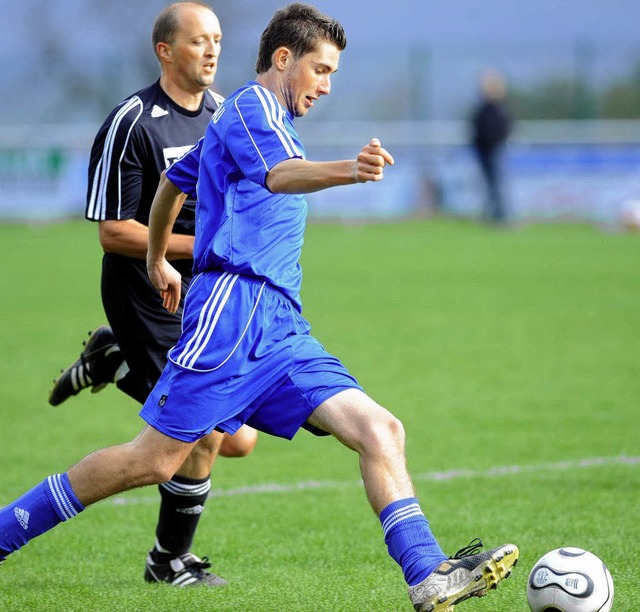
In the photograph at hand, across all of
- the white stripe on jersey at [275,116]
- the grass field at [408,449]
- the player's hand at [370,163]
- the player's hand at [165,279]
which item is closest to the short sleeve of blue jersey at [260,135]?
the white stripe on jersey at [275,116]

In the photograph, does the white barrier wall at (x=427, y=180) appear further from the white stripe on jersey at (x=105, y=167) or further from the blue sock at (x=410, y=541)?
the blue sock at (x=410, y=541)

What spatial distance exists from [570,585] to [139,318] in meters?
2.10

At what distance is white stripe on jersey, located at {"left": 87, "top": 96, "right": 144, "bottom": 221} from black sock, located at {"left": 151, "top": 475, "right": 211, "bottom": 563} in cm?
116

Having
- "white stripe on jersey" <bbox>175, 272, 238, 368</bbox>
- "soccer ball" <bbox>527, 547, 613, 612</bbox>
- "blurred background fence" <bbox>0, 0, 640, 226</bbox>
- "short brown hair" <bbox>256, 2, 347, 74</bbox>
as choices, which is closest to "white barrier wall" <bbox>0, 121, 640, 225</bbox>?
"blurred background fence" <bbox>0, 0, 640, 226</bbox>

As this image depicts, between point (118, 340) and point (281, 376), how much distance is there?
4.30 ft

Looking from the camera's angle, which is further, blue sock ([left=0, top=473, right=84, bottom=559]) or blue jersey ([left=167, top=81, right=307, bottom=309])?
blue sock ([left=0, top=473, right=84, bottom=559])

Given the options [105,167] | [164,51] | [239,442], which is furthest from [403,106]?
[239,442]

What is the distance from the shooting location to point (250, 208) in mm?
3986

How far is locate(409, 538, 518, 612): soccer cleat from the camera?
3.57m

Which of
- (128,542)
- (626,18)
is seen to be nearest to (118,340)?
(128,542)

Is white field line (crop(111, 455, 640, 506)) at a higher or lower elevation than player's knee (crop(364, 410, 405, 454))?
lower

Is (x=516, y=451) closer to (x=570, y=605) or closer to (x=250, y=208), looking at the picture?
(x=570, y=605)

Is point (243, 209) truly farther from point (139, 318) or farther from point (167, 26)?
point (167, 26)

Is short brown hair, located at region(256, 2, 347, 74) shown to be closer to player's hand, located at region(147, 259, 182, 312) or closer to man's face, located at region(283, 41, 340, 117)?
man's face, located at region(283, 41, 340, 117)
